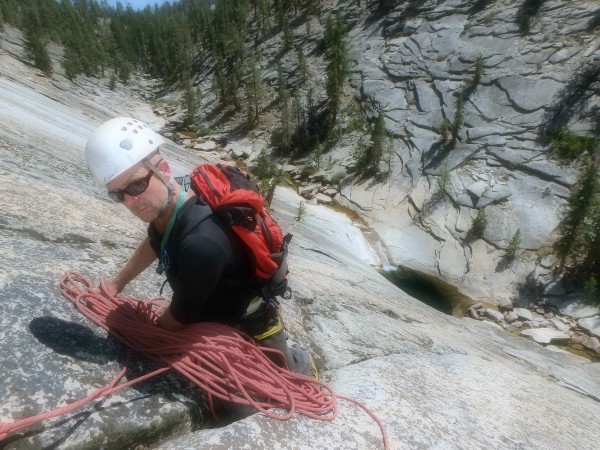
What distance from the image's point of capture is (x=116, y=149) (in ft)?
7.34

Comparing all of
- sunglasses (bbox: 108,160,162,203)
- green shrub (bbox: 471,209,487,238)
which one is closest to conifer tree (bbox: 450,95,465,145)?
green shrub (bbox: 471,209,487,238)

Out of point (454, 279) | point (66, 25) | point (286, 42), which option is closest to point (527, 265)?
point (454, 279)

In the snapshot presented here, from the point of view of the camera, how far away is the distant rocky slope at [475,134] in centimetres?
1499

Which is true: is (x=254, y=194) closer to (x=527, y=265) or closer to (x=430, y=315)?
(x=430, y=315)

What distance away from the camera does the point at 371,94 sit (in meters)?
23.3

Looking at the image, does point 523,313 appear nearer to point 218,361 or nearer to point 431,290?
point 431,290

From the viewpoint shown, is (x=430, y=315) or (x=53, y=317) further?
(x=430, y=315)

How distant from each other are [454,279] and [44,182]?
13315 mm

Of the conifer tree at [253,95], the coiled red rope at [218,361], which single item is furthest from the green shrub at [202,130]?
the coiled red rope at [218,361]

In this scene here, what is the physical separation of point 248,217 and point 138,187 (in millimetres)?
654

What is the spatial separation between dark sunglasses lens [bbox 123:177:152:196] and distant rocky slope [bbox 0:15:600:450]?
116 centimetres

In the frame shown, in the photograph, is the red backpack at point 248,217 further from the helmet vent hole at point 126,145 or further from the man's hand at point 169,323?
the man's hand at point 169,323

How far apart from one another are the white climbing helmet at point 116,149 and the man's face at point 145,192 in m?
0.04

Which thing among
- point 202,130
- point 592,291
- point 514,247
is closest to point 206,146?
point 202,130
